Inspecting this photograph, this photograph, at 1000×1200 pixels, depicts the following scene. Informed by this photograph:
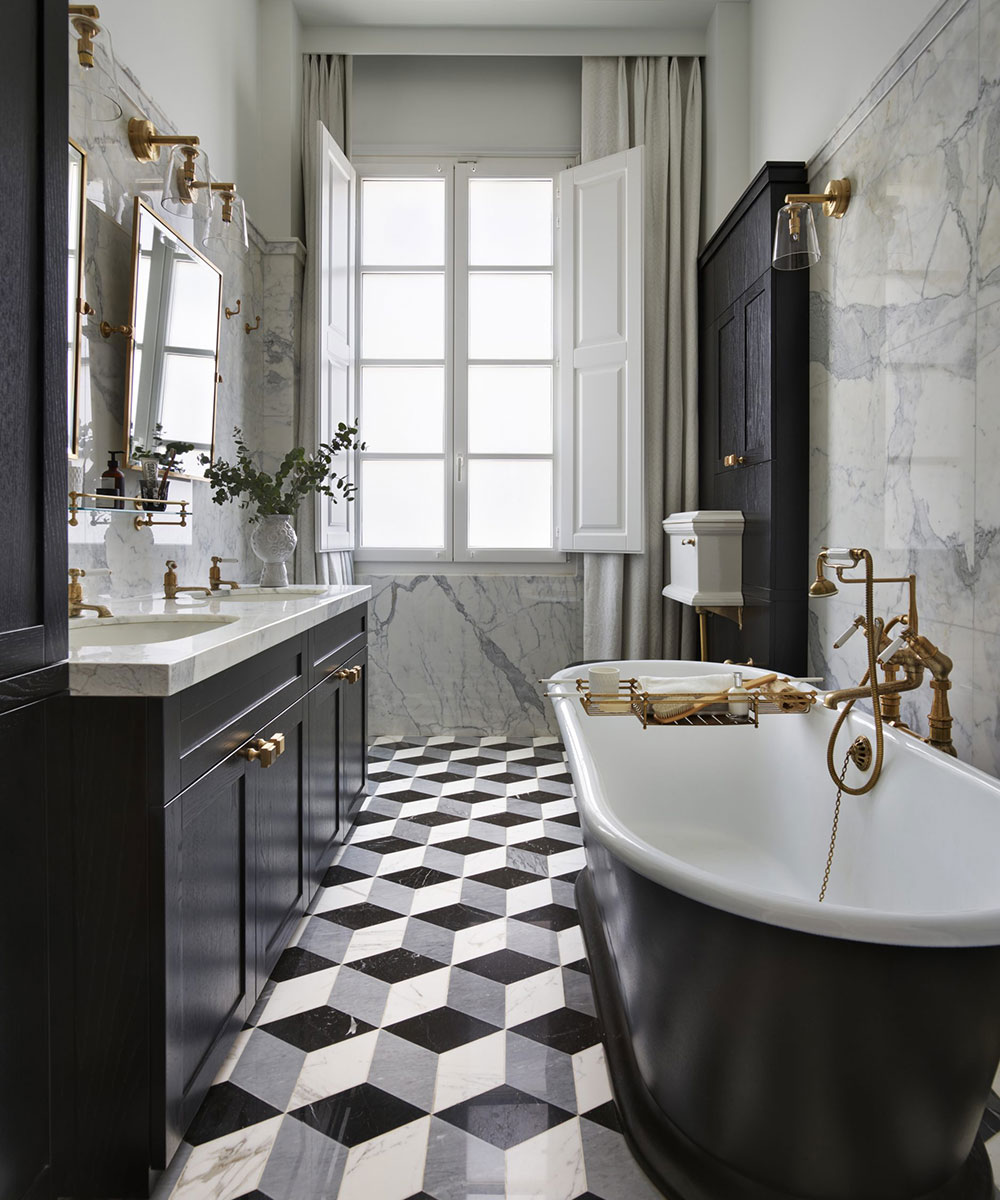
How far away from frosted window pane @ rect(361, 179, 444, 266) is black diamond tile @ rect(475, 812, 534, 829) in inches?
111

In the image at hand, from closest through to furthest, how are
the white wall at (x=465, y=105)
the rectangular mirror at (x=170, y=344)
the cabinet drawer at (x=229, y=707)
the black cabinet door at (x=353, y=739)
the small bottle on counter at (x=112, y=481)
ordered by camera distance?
the cabinet drawer at (x=229, y=707) < the small bottle on counter at (x=112, y=481) < the rectangular mirror at (x=170, y=344) < the black cabinet door at (x=353, y=739) < the white wall at (x=465, y=105)

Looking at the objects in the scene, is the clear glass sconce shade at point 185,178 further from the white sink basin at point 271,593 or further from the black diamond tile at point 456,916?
the black diamond tile at point 456,916

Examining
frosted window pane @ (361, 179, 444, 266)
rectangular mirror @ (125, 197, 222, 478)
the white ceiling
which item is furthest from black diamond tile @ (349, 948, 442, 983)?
the white ceiling

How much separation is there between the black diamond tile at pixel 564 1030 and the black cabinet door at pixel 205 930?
1.90 feet

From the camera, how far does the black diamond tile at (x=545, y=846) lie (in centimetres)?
278

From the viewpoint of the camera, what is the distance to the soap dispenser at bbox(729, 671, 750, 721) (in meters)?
2.26

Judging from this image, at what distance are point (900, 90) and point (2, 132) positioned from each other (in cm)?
231

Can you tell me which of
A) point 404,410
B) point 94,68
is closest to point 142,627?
point 94,68

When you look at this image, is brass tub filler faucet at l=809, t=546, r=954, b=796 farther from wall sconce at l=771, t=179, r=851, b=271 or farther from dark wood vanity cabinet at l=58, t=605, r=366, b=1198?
dark wood vanity cabinet at l=58, t=605, r=366, b=1198

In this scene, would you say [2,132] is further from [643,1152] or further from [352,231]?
[352,231]

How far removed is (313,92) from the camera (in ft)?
13.5

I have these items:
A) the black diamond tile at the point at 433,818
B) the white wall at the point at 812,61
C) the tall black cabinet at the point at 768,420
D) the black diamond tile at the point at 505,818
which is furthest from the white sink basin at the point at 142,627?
the white wall at the point at 812,61

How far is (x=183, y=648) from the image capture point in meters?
1.40

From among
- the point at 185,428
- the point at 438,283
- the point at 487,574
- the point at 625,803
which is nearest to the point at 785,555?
the point at 625,803
